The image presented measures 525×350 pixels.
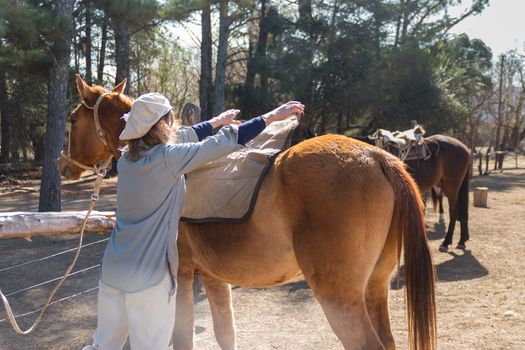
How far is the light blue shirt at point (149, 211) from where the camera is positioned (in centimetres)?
226

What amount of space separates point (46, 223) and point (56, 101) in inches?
292

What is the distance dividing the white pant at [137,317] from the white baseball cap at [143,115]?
2.19ft

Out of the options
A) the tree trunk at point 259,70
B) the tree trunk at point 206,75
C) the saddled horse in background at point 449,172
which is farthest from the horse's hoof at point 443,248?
the tree trunk at point 206,75

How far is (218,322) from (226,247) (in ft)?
2.91

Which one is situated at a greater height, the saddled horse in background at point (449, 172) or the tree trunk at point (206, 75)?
the tree trunk at point (206, 75)

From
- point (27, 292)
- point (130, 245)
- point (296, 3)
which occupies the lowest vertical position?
point (27, 292)

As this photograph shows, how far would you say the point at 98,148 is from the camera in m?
3.38

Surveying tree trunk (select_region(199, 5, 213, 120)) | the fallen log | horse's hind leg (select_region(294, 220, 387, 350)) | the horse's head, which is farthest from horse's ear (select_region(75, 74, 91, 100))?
tree trunk (select_region(199, 5, 213, 120))

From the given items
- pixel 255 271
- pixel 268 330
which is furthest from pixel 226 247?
pixel 268 330

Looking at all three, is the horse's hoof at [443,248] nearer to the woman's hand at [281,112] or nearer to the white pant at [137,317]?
the woman's hand at [281,112]

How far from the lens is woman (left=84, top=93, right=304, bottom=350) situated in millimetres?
2256

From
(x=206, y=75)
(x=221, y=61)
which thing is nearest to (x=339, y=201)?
(x=221, y=61)

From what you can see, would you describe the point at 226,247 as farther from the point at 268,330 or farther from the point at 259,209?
the point at 268,330

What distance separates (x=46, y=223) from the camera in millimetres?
3441
